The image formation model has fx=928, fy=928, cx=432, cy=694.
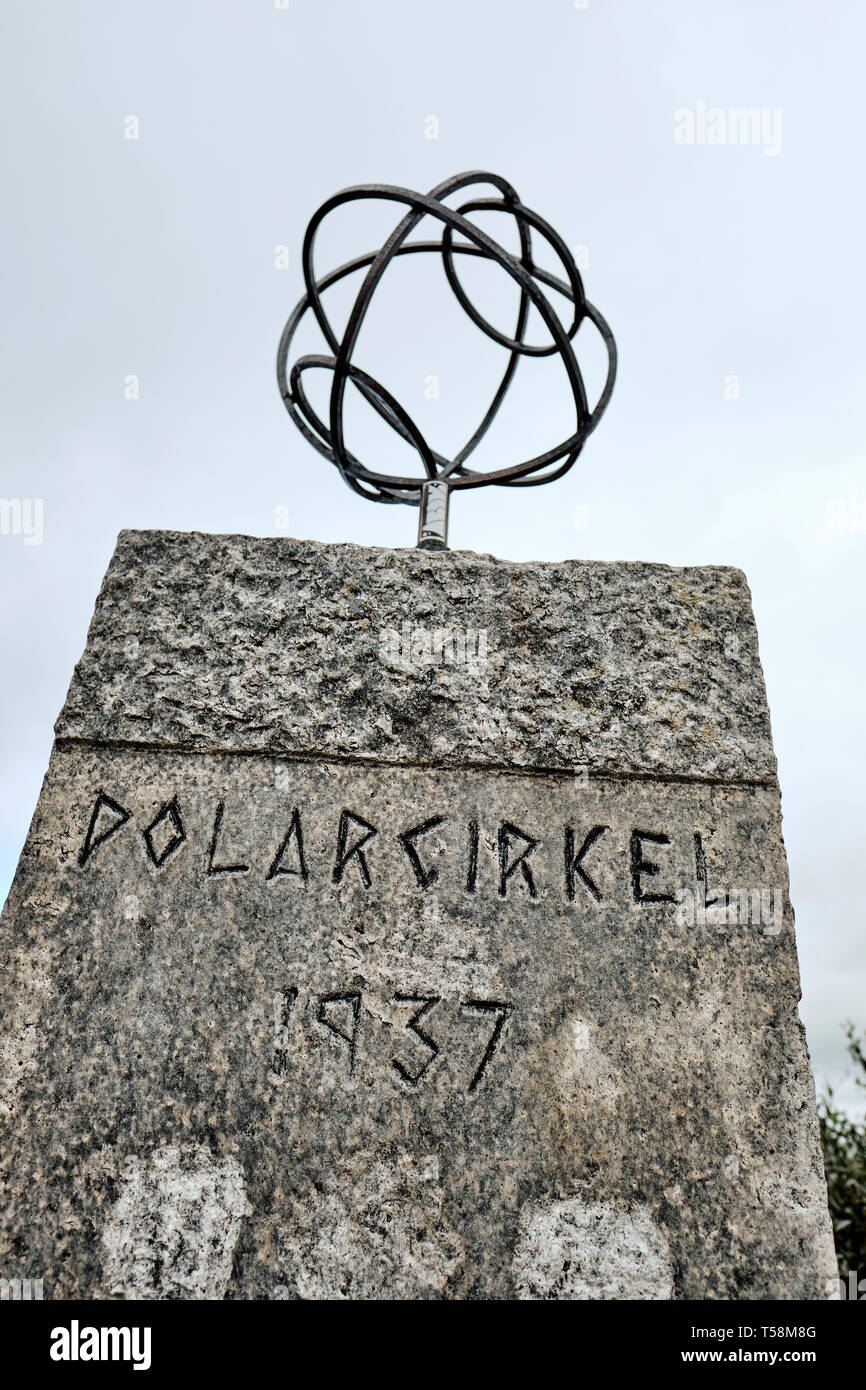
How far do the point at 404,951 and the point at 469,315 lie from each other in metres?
2.39

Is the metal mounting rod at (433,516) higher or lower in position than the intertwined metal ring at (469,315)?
lower

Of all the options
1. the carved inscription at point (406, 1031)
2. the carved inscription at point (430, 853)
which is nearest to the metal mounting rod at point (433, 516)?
the carved inscription at point (430, 853)

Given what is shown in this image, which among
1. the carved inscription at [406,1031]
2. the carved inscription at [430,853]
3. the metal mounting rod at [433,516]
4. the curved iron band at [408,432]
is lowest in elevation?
the carved inscription at [406,1031]

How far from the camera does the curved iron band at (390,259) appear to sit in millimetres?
2627

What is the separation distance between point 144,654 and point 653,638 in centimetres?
122

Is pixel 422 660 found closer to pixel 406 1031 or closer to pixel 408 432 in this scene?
pixel 406 1031

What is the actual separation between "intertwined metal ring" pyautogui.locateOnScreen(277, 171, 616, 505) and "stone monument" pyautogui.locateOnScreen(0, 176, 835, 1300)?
786 millimetres

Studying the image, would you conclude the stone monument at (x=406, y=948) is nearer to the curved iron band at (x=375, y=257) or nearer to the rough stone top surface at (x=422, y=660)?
the rough stone top surface at (x=422, y=660)

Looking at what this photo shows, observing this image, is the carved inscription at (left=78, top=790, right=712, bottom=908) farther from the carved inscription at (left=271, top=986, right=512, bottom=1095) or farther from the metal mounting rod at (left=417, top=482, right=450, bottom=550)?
the metal mounting rod at (left=417, top=482, right=450, bottom=550)

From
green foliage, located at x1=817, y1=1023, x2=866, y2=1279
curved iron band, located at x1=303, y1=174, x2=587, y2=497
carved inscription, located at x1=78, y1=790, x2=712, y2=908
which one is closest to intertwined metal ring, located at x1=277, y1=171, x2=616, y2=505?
curved iron band, located at x1=303, y1=174, x2=587, y2=497

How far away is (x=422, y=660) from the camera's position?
2.19 m

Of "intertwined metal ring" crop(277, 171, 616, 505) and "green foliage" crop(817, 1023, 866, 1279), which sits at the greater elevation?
"intertwined metal ring" crop(277, 171, 616, 505)

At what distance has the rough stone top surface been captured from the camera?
83.7 inches

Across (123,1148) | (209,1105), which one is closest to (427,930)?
(209,1105)
